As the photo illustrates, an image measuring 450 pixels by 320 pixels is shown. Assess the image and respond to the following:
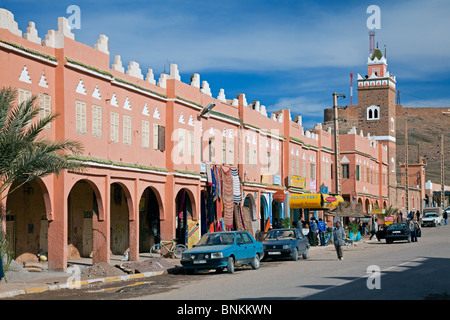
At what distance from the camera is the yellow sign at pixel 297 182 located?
47.8m

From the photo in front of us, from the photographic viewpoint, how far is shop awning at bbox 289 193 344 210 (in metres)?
44.7

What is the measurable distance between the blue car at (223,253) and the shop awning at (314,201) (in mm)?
18719

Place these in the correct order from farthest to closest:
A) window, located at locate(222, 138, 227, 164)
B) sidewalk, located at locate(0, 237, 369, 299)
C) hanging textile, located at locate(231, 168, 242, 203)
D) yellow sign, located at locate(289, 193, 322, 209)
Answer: yellow sign, located at locate(289, 193, 322, 209) → hanging textile, located at locate(231, 168, 242, 203) → window, located at locate(222, 138, 227, 164) → sidewalk, located at locate(0, 237, 369, 299)

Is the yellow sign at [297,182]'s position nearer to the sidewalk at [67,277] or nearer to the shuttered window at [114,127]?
the shuttered window at [114,127]

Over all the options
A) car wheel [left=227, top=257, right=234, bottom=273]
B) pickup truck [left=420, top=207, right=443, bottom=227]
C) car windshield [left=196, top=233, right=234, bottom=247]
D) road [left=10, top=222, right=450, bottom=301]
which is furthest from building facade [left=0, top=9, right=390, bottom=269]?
pickup truck [left=420, top=207, right=443, bottom=227]

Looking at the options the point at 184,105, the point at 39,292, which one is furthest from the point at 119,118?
the point at 39,292

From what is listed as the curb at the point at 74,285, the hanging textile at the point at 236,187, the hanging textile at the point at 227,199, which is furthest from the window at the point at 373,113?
the curb at the point at 74,285

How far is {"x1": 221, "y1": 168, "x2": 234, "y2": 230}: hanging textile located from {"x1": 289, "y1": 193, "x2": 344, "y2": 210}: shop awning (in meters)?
8.54

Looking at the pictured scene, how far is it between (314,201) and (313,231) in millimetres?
2693

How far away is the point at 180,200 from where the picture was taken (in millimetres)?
35281

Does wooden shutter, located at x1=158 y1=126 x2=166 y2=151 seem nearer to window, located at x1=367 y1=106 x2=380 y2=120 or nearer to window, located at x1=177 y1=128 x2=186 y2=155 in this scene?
window, located at x1=177 y1=128 x2=186 y2=155

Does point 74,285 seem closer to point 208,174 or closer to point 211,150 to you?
point 208,174

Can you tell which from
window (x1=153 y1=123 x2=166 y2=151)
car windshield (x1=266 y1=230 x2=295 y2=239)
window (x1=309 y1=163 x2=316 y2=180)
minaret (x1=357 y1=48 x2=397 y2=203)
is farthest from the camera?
minaret (x1=357 y1=48 x2=397 y2=203)

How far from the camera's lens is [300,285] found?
18453mm
